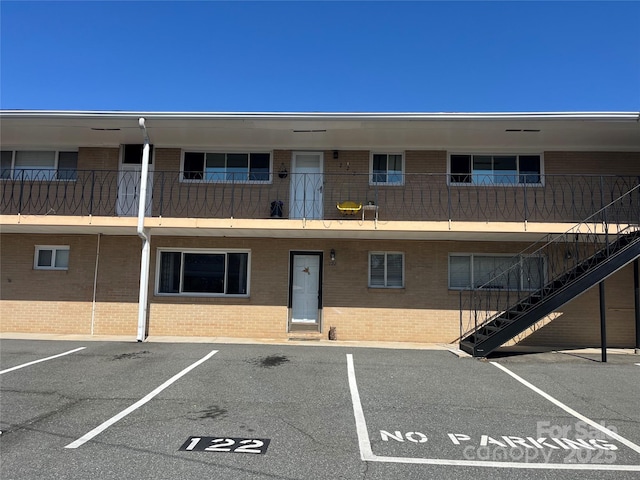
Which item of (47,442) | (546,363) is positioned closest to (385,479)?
(47,442)

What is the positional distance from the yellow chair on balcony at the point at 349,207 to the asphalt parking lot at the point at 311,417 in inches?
151

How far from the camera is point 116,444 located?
4375 mm

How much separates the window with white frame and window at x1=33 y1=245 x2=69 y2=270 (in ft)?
6.26

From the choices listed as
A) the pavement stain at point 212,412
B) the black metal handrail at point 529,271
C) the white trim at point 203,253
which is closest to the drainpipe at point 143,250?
the white trim at point 203,253

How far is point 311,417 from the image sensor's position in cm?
534

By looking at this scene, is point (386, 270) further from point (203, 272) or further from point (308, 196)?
point (203, 272)

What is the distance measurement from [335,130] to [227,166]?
10.7 ft

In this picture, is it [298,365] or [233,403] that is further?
[298,365]

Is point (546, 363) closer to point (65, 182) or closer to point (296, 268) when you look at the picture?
point (296, 268)

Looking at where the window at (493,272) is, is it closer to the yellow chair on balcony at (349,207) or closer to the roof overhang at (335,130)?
the yellow chair on balcony at (349,207)

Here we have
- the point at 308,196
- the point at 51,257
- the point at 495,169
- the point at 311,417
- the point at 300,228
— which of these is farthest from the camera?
the point at 51,257

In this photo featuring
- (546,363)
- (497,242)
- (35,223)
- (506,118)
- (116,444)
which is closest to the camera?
(116,444)

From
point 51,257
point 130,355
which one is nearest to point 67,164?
point 51,257

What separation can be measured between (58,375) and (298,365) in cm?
386
